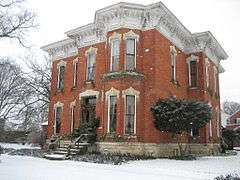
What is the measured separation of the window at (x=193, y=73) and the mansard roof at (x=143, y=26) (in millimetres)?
1097

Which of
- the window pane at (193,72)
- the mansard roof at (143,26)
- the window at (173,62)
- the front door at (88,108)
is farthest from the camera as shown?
the window pane at (193,72)

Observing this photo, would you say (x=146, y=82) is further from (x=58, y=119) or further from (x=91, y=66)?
(x=58, y=119)

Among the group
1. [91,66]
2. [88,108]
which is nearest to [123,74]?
[91,66]

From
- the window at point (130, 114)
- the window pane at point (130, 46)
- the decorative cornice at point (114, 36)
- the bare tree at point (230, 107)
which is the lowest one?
the window at point (130, 114)

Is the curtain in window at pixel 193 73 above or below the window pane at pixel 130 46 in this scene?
below

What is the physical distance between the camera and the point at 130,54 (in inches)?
833

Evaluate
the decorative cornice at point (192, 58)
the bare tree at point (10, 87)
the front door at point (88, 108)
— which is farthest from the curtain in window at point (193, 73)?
the bare tree at point (10, 87)

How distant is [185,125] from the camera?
1912cm

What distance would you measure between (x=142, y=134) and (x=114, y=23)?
7928 mm

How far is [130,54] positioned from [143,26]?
221 cm

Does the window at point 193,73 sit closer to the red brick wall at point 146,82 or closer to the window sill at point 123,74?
the red brick wall at point 146,82

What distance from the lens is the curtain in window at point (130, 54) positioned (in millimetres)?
21031

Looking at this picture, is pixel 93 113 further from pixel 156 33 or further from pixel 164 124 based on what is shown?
pixel 156 33

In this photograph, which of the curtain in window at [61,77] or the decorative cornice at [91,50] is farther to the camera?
the curtain in window at [61,77]
